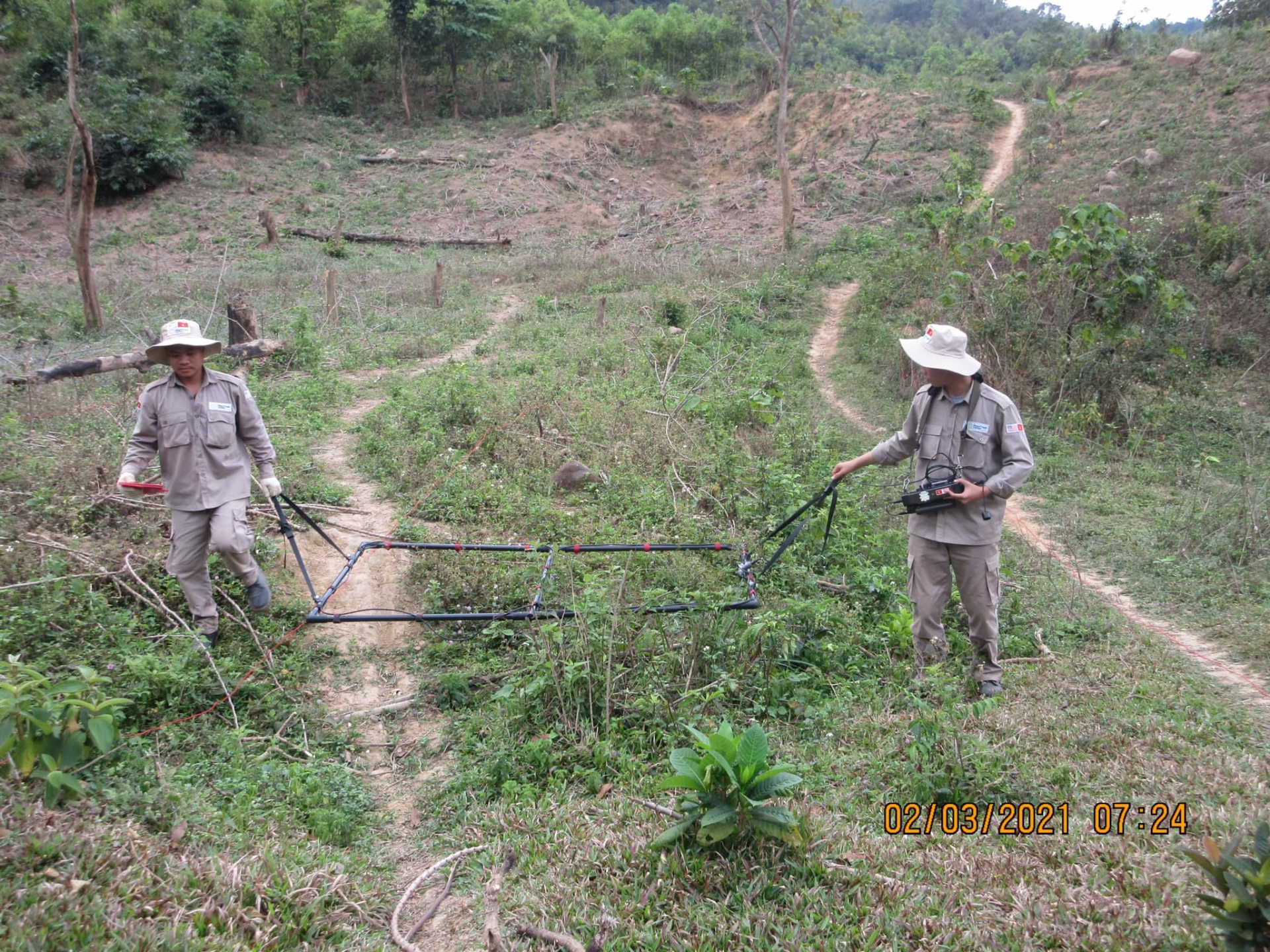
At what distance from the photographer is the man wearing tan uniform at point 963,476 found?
13.4 ft

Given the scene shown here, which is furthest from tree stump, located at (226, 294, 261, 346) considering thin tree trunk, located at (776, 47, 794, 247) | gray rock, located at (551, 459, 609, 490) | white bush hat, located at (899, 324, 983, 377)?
thin tree trunk, located at (776, 47, 794, 247)

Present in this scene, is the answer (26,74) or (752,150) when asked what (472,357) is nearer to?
(752,150)

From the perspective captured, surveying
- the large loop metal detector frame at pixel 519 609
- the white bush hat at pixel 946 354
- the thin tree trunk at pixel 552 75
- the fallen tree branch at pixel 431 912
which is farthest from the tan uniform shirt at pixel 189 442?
the thin tree trunk at pixel 552 75

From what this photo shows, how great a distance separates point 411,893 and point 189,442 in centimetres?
288

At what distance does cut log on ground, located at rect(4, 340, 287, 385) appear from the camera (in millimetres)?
8797

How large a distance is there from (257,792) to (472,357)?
9290 millimetres

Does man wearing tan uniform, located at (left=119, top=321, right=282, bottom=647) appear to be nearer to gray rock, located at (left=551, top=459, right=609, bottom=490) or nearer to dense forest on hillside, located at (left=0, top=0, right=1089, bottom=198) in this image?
gray rock, located at (left=551, top=459, right=609, bottom=490)

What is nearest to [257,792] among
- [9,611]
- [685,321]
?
[9,611]

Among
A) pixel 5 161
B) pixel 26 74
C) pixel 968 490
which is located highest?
pixel 26 74

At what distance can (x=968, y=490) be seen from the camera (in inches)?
157

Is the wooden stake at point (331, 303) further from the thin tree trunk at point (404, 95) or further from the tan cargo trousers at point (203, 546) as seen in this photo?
the thin tree trunk at point (404, 95)

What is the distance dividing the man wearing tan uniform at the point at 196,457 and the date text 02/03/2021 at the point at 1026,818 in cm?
369

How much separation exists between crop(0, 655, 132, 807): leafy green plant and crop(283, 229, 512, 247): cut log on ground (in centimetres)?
2502

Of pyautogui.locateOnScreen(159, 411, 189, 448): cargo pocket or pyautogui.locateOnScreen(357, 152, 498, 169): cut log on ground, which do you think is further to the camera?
pyautogui.locateOnScreen(357, 152, 498, 169): cut log on ground
